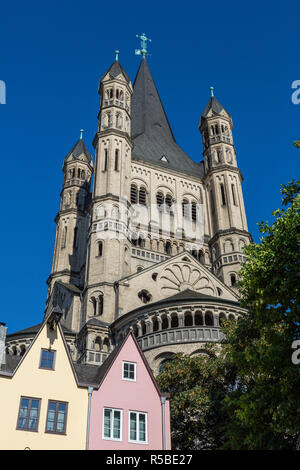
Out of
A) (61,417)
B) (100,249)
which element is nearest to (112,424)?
(61,417)

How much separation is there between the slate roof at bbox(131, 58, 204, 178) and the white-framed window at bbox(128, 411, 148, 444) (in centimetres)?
4045

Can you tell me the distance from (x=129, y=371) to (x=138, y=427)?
2.46 meters

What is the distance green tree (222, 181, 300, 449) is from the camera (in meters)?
14.8

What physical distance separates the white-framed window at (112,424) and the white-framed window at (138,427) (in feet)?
1.45

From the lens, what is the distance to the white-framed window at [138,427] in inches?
762

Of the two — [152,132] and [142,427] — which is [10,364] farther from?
[152,132]

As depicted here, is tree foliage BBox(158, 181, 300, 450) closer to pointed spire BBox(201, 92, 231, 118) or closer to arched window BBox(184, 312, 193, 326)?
arched window BBox(184, 312, 193, 326)

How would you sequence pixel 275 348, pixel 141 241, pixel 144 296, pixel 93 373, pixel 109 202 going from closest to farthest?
pixel 275 348 < pixel 93 373 < pixel 144 296 < pixel 109 202 < pixel 141 241

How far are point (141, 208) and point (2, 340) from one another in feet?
110

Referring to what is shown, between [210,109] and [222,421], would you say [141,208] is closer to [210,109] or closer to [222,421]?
[210,109]

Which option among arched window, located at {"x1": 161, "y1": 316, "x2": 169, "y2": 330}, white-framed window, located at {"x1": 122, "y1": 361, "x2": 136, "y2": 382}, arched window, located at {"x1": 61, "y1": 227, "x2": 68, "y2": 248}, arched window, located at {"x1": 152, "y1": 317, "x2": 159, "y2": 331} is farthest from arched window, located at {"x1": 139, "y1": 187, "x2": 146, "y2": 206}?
white-framed window, located at {"x1": 122, "y1": 361, "x2": 136, "y2": 382}

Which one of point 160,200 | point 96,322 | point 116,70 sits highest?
point 116,70

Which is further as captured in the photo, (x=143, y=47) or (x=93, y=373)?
(x=143, y=47)

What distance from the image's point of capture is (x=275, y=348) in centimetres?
1521
